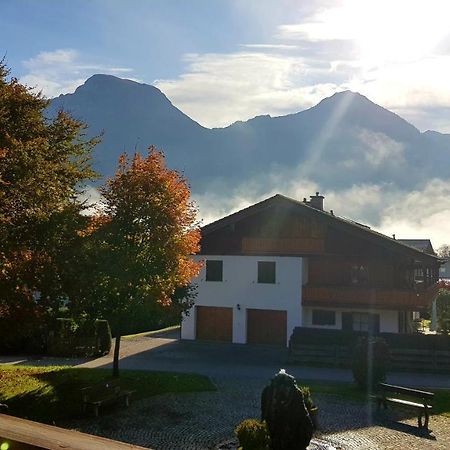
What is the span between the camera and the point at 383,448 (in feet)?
50.1

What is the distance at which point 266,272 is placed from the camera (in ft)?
123

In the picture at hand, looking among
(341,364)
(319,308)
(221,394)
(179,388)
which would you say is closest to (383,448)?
(221,394)

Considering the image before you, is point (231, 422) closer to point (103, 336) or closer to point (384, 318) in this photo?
point (103, 336)

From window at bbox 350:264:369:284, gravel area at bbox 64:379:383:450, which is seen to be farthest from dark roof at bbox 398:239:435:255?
gravel area at bbox 64:379:383:450

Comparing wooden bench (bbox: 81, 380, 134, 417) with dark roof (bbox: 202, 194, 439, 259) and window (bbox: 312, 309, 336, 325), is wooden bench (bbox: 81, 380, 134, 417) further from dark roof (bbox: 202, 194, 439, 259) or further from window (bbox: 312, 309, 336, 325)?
dark roof (bbox: 202, 194, 439, 259)

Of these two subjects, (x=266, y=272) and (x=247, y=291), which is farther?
(x=247, y=291)

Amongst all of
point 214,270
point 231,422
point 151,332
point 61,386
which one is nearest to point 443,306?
point 214,270

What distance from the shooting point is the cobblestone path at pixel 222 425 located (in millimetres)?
15570

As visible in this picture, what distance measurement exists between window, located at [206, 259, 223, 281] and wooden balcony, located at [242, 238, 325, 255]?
199 centimetres

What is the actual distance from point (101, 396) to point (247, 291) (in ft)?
66.6

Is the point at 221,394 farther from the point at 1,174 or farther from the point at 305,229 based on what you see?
the point at 305,229

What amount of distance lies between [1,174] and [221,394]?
1104cm

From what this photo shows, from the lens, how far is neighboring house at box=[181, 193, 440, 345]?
3572 centimetres

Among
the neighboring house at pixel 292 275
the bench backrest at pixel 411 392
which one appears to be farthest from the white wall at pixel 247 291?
the bench backrest at pixel 411 392
